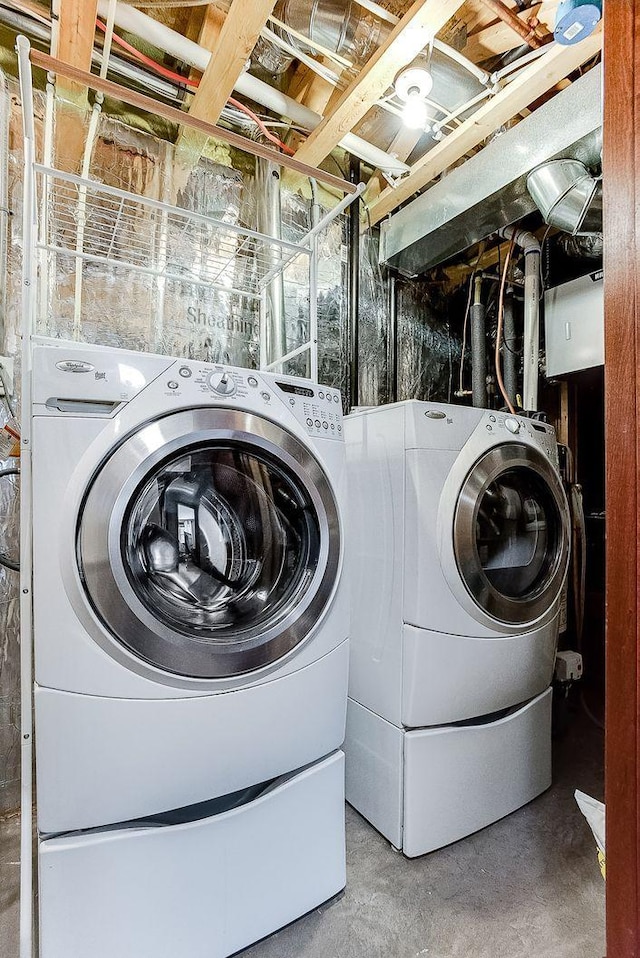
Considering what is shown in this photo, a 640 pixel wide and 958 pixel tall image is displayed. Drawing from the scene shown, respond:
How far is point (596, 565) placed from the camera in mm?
2535

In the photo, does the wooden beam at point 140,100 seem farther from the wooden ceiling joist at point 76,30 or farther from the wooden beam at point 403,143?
the wooden beam at point 403,143

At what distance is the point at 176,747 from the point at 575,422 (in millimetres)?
2457

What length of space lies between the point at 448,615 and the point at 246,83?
1947mm

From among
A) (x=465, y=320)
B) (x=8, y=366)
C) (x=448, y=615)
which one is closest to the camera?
(x=448, y=615)

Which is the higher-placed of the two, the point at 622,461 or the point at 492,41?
the point at 492,41

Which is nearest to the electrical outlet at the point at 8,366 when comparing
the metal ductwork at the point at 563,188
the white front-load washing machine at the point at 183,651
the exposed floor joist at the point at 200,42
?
the white front-load washing machine at the point at 183,651

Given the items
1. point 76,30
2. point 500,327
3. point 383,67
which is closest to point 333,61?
point 383,67

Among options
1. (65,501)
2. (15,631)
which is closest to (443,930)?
(65,501)

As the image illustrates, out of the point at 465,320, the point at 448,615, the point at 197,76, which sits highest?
the point at 197,76

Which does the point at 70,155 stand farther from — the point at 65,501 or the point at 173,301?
the point at 65,501

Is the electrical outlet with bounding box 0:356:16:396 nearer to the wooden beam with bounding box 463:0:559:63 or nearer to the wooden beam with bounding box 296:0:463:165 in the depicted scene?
the wooden beam with bounding box 296:0:463:165

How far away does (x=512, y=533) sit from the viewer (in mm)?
1579

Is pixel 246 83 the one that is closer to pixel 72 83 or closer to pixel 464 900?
pixel 72 83

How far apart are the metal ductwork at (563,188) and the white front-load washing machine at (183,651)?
1.13 meters
